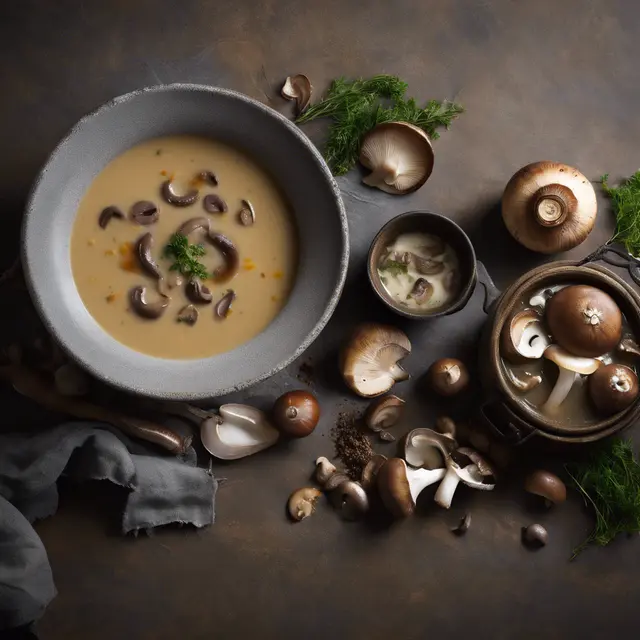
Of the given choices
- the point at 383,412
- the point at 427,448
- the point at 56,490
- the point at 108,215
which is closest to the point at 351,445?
the point at 383,412

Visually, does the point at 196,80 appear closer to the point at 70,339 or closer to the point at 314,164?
the point at 314,164

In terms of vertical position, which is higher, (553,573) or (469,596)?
(553,573)

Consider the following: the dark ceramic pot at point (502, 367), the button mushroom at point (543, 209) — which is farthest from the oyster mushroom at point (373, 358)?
the button mushroom at point (543, 209)

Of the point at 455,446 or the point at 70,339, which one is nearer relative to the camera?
the point at 70,339

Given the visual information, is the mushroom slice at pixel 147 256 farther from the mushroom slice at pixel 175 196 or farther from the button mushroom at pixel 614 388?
the button mushroom at pixel 614 388

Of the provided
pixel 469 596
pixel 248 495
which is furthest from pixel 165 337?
pixel 469 596

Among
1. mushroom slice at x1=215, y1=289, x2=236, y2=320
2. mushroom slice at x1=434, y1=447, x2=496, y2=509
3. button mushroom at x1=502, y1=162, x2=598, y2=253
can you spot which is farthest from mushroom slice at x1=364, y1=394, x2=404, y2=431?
button mushroom at x1=502, y1=162, x2=598, y2=253

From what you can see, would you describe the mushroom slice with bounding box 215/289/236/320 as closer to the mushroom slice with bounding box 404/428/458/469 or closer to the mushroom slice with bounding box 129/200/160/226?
the mushroom slice with bounding box 129/200/160/226
